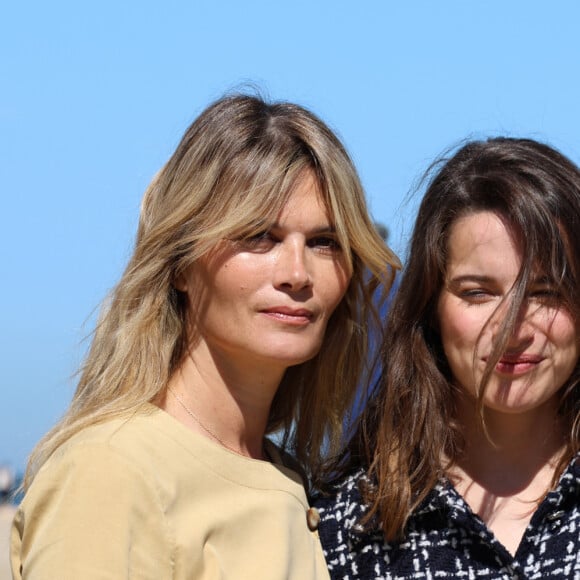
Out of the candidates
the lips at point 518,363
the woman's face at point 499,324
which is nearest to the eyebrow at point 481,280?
the woman's face at point 499,324

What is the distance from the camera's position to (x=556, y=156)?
3803 millimetres

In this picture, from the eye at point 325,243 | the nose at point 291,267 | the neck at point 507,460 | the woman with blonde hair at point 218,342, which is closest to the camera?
the woman with blonde hair at point 218,342

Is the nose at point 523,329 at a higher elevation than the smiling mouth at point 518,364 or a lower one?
higher

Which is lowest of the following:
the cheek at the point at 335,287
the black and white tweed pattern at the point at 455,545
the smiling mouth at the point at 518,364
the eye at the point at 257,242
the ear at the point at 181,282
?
the black and white tweed pattern at the point at 455,545

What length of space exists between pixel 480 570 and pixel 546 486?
13.3 inches

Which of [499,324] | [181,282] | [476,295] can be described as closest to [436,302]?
[476,295]

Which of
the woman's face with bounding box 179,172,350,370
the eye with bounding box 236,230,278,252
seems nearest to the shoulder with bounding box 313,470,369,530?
the woman's face with bounding box 179,172,350,370

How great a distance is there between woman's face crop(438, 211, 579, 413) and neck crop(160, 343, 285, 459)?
0.56 m

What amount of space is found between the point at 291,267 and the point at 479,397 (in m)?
0.65

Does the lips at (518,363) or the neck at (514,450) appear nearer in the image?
the lips at (518,363)

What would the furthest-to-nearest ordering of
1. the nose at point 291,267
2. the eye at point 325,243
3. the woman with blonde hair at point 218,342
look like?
the eye at point 325,243 → the nose at point 291,267 → the woman with blonde hair at point 218,342

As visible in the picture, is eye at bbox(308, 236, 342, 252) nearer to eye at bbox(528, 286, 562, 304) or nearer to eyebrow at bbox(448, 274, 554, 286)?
eyebrow at bbox(448, 274, 554, 286)

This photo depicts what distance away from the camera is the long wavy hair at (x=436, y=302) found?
364 centimetres

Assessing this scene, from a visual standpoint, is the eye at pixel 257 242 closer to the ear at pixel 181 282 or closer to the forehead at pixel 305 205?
the forehead at pixel 305 205
